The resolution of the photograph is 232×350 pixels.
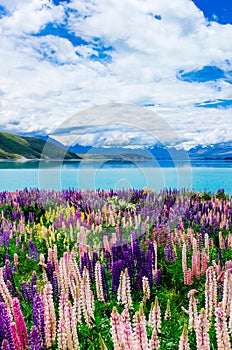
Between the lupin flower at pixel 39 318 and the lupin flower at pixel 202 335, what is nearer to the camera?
the lupin flower at pixel 202 335

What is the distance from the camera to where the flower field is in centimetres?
367

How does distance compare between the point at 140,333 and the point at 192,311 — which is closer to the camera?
the point at 140,333

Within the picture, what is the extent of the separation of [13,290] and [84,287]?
4.72 feet

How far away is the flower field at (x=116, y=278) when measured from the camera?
144 inches

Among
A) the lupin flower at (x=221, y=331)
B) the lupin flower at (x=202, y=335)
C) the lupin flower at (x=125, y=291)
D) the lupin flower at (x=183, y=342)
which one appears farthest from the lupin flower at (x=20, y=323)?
the lupin flower at (x=221, y=331)

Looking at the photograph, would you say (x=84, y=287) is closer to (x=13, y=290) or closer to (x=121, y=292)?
(x=121, y=292)

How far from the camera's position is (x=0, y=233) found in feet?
29.3

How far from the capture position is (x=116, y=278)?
18.2 feet

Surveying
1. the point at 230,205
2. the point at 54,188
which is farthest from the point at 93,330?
the point at 54,188

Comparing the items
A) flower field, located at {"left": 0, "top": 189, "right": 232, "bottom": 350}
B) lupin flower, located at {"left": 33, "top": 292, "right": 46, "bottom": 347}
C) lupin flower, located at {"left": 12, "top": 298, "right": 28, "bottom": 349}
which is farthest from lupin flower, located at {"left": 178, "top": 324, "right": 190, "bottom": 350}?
lupin flower, located at {"left": 12, "top": 298, "right": 28, "bottom": 349}

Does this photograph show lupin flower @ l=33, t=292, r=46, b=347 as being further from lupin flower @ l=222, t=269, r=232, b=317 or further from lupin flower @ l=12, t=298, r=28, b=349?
lupin flower @ l=222, t=269, r=232, b=317

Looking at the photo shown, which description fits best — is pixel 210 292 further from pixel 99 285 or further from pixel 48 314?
pixel 48 314

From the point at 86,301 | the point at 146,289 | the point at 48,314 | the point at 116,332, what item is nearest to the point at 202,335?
the point at 116,332

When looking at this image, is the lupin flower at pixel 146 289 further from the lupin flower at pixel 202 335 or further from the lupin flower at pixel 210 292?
the lupin flower at pixel 202 335
